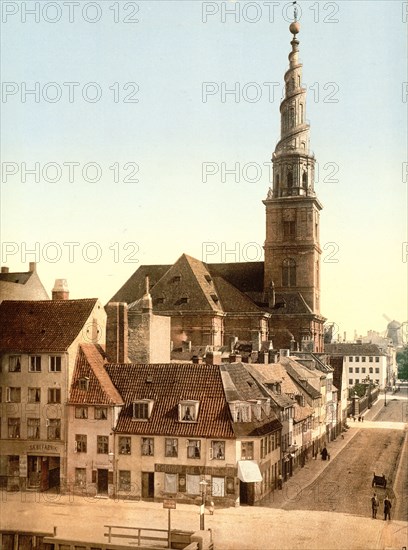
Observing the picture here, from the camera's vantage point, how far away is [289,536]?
112 ft

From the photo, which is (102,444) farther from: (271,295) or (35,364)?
(271,295)

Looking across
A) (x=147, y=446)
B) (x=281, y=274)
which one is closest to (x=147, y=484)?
(x=147, y=446)

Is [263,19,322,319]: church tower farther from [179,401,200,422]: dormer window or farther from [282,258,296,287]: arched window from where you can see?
[179,401,200,422]: dormer window

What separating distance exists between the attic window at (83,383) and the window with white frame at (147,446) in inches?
201

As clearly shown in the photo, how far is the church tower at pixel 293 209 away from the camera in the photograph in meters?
93.4

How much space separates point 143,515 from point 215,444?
18.9 feet

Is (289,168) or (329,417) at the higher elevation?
(289,168)

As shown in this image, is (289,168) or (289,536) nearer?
(289,536)

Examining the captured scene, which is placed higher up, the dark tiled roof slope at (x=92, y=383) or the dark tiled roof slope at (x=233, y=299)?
the dark tiled roof slope at (x=233, y=299)

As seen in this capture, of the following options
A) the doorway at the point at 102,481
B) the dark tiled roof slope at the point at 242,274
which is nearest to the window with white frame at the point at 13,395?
the doorway at the point at 102,481

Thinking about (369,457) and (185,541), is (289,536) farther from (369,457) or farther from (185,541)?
(369,457)

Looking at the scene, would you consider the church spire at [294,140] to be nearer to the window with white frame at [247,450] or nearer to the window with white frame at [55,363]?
the window with white frame at [55,363]

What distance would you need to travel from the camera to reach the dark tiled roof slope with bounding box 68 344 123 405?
44500 millimetres

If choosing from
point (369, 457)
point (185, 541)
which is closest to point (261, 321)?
point (369, 457)
